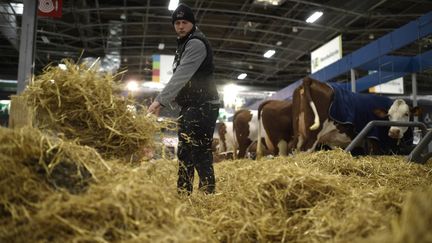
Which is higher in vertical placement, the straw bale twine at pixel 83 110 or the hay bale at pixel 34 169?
the straw bale twine at pixel 83 110

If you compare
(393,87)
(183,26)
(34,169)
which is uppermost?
(393,87)

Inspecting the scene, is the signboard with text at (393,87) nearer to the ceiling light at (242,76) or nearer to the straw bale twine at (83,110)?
the ceiling light at (242,76)

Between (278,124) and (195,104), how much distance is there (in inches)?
159

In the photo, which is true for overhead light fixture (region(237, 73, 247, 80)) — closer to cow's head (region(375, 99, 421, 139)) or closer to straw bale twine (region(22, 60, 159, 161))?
cow's head (region(375, 99, 421, 139))

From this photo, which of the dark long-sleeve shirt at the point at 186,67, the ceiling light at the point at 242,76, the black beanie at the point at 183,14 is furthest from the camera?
the ceiling light at the point at 242,76

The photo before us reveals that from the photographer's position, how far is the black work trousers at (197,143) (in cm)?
284

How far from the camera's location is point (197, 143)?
2869mm

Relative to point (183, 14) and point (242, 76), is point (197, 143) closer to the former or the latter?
point (183, 14)

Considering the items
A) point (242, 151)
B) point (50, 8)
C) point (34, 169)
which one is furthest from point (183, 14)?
point (242, 151)

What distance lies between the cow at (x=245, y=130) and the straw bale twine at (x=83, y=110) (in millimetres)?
6502

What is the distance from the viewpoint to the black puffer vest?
2.89 m

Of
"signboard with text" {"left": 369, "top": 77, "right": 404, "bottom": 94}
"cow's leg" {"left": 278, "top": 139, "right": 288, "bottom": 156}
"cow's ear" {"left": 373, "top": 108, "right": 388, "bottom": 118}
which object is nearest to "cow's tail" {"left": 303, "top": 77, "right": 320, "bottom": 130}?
"cow's ear" {"left": 373, "top": 108, "right": 388, "bottom": 118}

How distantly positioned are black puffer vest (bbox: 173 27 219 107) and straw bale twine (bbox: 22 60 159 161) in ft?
3.28

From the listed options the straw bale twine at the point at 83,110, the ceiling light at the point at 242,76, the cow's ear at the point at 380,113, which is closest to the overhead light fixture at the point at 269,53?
the ceiling light at the point at 242,76
